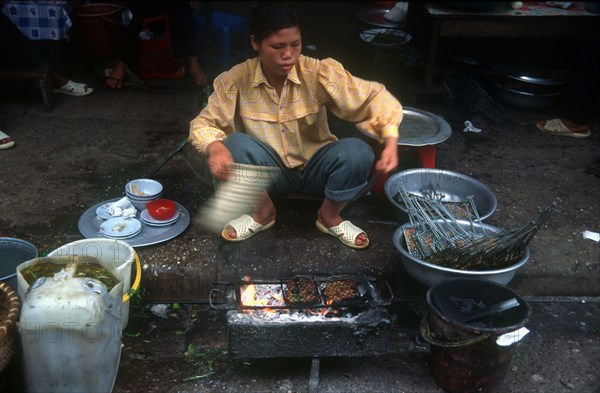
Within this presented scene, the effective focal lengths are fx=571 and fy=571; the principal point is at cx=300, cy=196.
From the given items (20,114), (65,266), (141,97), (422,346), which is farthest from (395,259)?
(20,114)

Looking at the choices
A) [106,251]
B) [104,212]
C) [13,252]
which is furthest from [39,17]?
[106,251]

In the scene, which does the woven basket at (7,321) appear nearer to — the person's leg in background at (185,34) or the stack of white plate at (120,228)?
the stack of white plate at (120,228)

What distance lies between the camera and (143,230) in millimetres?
3701

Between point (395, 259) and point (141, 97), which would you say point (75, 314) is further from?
point (141, 97)

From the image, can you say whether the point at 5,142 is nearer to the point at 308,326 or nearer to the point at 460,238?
the point at 308,326

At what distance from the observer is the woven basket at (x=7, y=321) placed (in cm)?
255

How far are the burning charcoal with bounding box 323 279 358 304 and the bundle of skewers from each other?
423mm

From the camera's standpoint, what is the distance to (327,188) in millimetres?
3535

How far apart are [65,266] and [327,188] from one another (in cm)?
156

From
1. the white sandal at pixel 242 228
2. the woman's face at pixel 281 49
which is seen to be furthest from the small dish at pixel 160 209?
the woman's face at pixel 281 49

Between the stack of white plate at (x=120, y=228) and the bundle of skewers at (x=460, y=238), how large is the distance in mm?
1702

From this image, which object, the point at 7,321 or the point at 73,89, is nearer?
the point at 7,321

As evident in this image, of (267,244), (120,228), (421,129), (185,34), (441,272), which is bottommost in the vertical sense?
(267,244)

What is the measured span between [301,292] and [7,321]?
1466 mm
